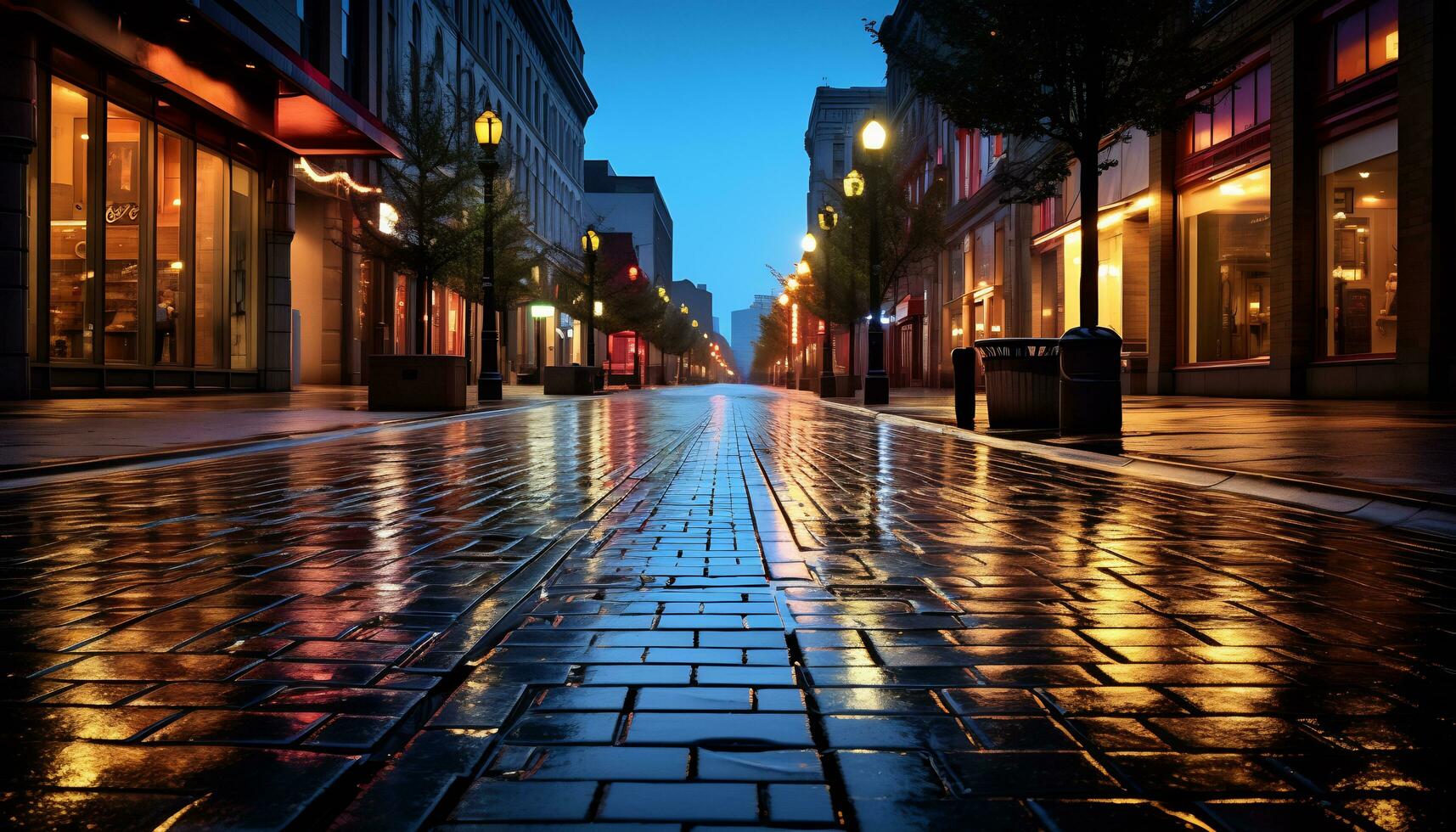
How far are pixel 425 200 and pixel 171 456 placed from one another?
17371mm

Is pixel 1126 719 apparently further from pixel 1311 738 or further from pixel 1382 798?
pixel 1382 798

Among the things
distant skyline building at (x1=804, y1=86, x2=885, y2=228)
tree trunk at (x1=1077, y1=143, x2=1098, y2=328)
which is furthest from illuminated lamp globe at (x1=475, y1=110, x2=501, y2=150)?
distant skyline building at (x1=804, y1=86, x2=885, y2=228)

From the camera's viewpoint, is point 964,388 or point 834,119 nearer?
point 964,388

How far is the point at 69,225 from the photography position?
1895 centimetres

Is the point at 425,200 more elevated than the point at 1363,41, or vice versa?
the point at 1363,41

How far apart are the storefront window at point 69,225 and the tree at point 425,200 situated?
246 inches

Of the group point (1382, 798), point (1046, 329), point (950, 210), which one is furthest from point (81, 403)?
point (950, 210)

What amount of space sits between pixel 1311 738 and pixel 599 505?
4663 millimetres

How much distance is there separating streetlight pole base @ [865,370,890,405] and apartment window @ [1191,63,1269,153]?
8956 millimetres

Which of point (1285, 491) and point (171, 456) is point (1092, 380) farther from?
point (171, 456)

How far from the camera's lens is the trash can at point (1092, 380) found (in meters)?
11.4

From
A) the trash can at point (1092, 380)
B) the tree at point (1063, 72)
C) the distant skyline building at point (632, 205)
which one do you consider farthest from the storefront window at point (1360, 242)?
the distant skyline building at point (632, 205)

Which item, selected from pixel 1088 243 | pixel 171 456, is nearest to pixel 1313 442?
pixel 1088 243

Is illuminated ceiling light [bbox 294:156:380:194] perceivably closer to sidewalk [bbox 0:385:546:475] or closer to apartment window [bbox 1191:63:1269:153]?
sidewalk [bbox 0:385:546:475]
